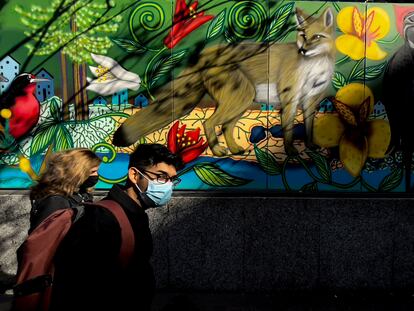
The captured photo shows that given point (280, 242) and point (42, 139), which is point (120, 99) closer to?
point (42, 139)

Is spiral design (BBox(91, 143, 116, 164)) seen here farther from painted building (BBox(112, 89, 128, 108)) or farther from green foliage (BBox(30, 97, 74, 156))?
painted building (BBox(112, 89, 128, 108))

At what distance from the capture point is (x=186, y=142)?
20.5 ft

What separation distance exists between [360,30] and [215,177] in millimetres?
2303

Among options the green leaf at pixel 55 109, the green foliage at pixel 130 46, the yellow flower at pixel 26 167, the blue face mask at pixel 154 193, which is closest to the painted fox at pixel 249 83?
the green foliage at pixel 130 46

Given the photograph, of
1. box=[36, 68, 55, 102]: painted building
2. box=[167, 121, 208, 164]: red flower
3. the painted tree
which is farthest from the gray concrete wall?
the painted tree

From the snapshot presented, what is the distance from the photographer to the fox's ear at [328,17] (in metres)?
6.14

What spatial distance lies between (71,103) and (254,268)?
2.79 metres

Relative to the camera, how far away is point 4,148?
6352mm

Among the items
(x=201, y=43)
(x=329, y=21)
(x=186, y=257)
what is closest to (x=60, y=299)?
(x=186, y=257)

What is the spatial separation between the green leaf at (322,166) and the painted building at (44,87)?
300cm

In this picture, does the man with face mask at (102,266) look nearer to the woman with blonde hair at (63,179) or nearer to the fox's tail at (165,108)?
the woman with blonde hair at (63,179)

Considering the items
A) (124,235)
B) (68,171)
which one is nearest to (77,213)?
(124,235)

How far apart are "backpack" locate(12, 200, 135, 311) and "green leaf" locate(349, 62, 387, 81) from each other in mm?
4489

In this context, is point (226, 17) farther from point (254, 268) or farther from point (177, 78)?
point (254, 268)
